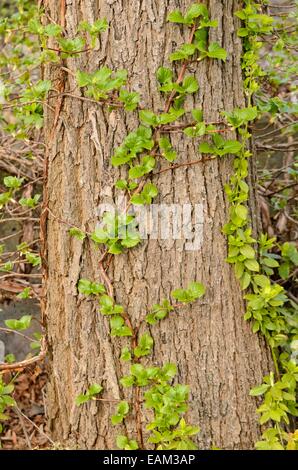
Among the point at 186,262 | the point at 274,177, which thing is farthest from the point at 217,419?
the point at 274,177

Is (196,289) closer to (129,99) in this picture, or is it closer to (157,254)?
(157,254)

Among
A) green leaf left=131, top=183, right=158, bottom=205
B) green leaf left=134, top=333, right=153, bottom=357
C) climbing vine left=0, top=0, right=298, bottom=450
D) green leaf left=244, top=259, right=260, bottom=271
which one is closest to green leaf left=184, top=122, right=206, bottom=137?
climbing vine left=0, top=0, right=298, bottom=450

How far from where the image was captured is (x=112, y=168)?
2021 millimetres

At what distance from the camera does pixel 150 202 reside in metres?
1.99

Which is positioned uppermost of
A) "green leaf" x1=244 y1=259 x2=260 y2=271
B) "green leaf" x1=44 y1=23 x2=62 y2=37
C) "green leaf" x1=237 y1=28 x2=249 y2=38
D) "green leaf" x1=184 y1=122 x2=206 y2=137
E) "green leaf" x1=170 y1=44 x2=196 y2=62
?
"green leaf" x1=237 y1=28 x2=249 y2=38

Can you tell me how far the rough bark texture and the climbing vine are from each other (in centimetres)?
4

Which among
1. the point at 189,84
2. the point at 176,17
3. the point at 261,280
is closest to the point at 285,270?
the point at 261,280

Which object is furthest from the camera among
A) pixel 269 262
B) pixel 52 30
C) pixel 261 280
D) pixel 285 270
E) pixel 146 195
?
pixel 285 270

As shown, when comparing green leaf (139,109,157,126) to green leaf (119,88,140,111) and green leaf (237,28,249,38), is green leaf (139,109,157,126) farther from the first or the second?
green leaf (237,28,249,38)

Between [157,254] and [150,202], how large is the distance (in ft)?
0.65

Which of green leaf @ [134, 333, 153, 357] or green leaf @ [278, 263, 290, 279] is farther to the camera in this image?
green leaf @ [278, 263, 290, 279]

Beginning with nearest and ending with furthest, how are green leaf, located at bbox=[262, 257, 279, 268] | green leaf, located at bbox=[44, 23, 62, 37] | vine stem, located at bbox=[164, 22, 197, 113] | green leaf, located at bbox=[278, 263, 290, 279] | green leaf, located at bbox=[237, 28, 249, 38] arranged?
green leaf, located at bbox=[44, 23, 62, 37] → vine stem, located at bbox=[164, 22, 197, 113] → green leaf, located at bbox=[237, 28, 249, 38] → green leaf, located at bbox=[262, 257, 279, 268] → green leaf, located at bbox=[278, 263, 290, 279]

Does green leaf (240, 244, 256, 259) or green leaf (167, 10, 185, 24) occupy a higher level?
green leaf (167, 10, 185, 24)

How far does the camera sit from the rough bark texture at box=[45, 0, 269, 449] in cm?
198
